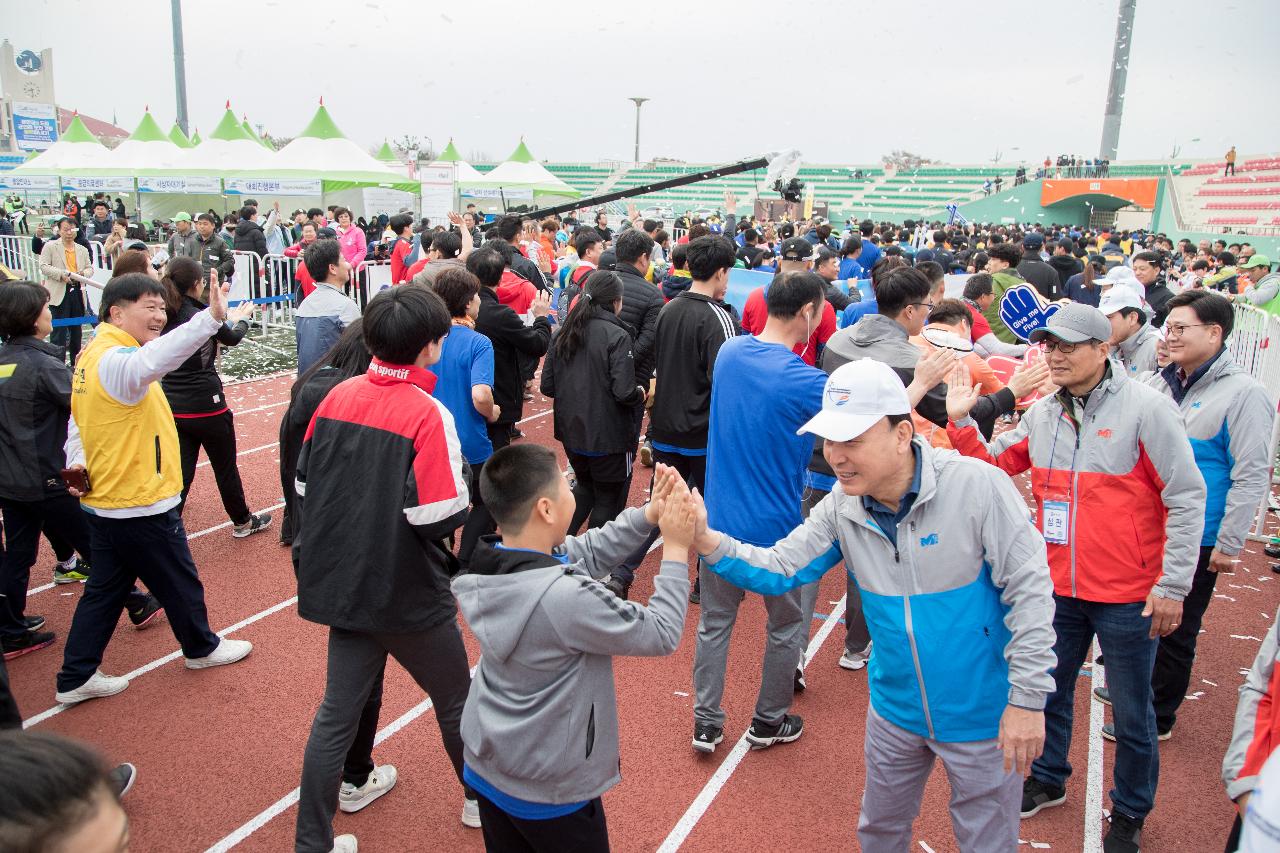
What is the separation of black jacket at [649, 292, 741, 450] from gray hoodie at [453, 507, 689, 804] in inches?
102

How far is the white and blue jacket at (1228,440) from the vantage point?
357 centimetres

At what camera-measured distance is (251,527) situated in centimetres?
623

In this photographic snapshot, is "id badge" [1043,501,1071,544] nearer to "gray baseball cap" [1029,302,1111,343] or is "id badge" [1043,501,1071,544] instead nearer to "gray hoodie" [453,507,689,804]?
"gray baseball cap" [1029,302,1111,343]

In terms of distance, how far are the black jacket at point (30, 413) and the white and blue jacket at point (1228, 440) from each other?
535 centimetres

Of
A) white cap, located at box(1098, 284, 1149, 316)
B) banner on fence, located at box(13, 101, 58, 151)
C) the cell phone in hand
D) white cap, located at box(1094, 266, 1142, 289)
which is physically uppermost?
banner on fence, located at box(13, 101, 58, 151)

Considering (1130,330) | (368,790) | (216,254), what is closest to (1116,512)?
(1130,330)

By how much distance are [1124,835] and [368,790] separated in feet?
9.77

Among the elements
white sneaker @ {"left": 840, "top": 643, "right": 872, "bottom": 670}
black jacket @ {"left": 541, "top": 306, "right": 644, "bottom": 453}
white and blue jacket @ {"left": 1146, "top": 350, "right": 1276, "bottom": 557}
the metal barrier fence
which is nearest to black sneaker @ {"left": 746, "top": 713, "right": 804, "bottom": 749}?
white sneaker @ {"left": 840, "top": 643, "right": 872, "bottom": 670}

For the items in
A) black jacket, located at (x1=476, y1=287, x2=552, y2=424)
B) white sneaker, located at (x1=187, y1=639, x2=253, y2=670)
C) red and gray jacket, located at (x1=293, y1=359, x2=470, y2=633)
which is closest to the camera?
red and gray jacket, located at (x1=293, y1=359, x2=470, y2=633)

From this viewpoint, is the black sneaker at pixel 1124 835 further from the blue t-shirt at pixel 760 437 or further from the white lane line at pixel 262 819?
the white lane line at pixel 262 819

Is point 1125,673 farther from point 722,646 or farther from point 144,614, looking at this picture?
point 144,614

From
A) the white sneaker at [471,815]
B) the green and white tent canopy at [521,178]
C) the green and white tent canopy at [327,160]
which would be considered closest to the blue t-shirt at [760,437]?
the white sneaker at [471,815]

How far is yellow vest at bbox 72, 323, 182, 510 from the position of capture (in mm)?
3865

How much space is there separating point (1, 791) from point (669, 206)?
46269mm
